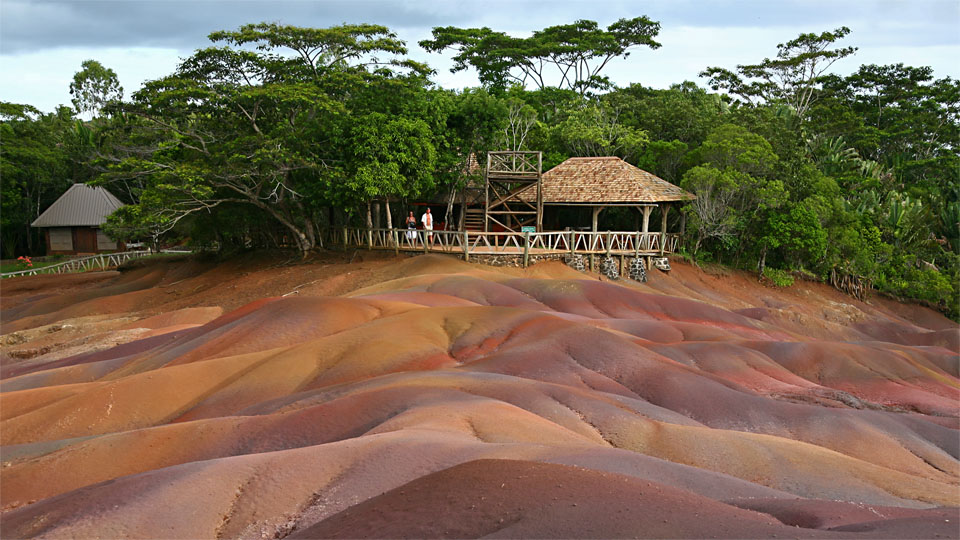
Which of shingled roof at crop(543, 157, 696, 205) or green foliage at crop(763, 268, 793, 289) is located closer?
shingled roof at crop(543, 157, 696, 205)

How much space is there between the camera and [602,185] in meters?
31.9

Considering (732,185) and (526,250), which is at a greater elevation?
(732,185)

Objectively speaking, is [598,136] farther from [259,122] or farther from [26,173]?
[26,173]

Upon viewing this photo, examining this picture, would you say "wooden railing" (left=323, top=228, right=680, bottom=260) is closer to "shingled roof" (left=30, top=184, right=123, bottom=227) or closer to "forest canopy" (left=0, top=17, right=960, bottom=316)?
"forest canopy" (left=0, top=17, right=960, bottom=316)

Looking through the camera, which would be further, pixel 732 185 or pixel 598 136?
pixel 598 136

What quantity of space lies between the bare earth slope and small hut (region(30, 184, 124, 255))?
26366 mm

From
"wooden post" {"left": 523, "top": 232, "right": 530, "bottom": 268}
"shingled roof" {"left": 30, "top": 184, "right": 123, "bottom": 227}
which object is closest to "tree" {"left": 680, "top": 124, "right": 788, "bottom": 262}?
"wooden post" {"left": 523, "top": 232, "right": 530, "bottom": 268}

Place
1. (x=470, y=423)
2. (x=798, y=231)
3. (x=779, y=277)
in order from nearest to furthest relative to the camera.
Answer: (x=470, y=423), (x=798, y=231), (x=779, y=277)

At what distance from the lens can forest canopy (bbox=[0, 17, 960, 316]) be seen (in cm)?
2795

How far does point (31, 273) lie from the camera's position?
38594 mm

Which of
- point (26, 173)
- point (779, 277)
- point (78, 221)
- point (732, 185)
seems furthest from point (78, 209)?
point (779, 277)

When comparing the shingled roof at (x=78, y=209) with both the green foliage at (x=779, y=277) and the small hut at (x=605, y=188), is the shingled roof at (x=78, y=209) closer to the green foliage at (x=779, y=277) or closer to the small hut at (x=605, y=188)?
the small hut at (x=605, y=188)

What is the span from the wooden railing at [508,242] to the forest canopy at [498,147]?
1729mm

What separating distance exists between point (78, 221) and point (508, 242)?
34333 millimetres
